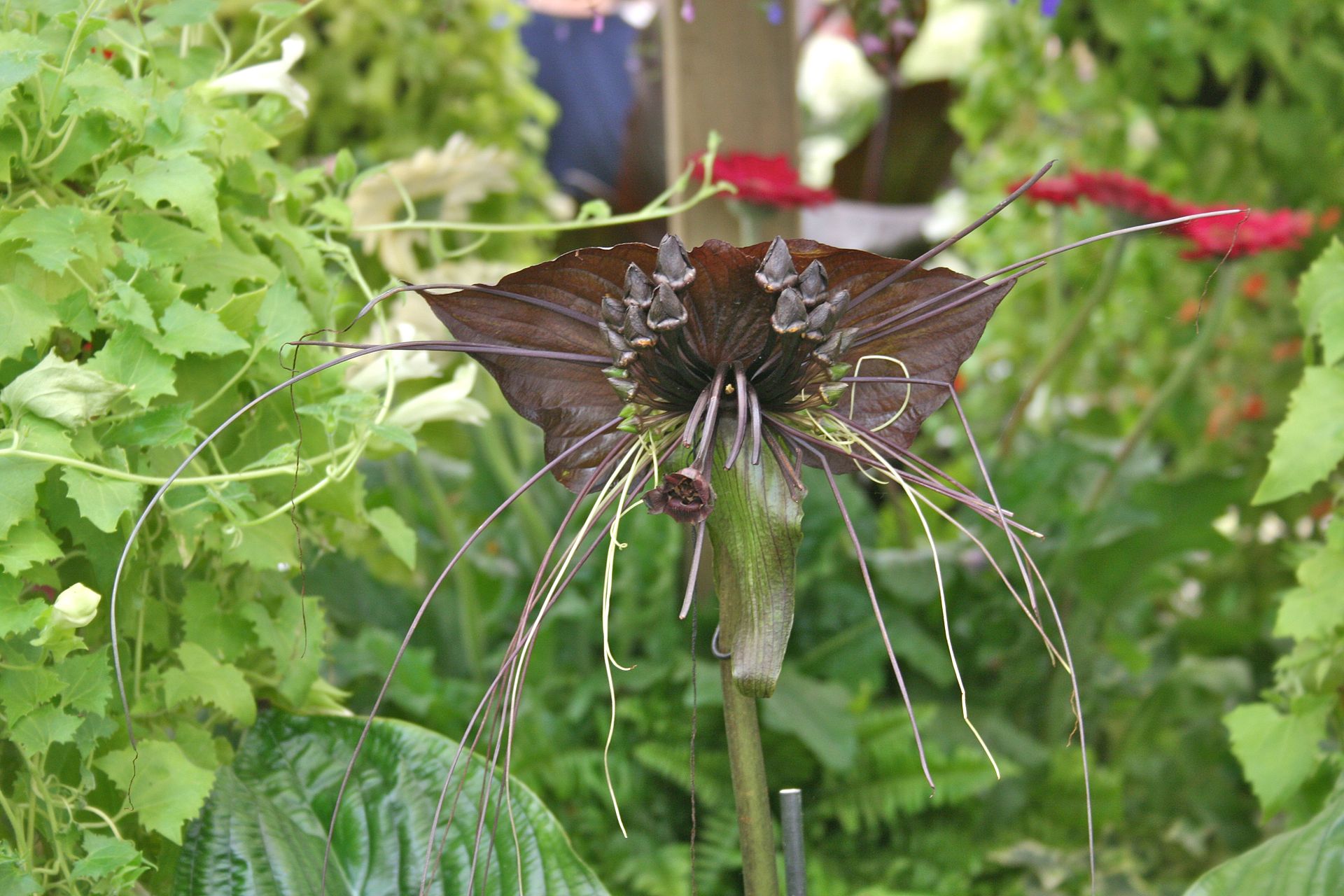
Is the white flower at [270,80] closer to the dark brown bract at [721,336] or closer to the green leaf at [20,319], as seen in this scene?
the green leaf at [20,319]

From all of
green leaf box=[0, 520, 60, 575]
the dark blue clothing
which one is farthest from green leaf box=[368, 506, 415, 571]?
the dark blue clothing

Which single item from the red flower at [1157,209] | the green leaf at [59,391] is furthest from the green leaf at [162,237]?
the red flower at [1157,209]

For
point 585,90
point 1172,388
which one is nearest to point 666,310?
point 1172,388

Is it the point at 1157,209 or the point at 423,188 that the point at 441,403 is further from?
the point at 1157,209

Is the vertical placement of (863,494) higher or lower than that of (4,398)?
lower

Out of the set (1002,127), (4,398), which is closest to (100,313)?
(4,398)

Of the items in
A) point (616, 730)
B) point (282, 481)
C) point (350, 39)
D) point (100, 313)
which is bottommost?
point (616, 730)

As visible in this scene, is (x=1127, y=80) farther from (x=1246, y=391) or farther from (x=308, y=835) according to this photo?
(x=308, y=835)
